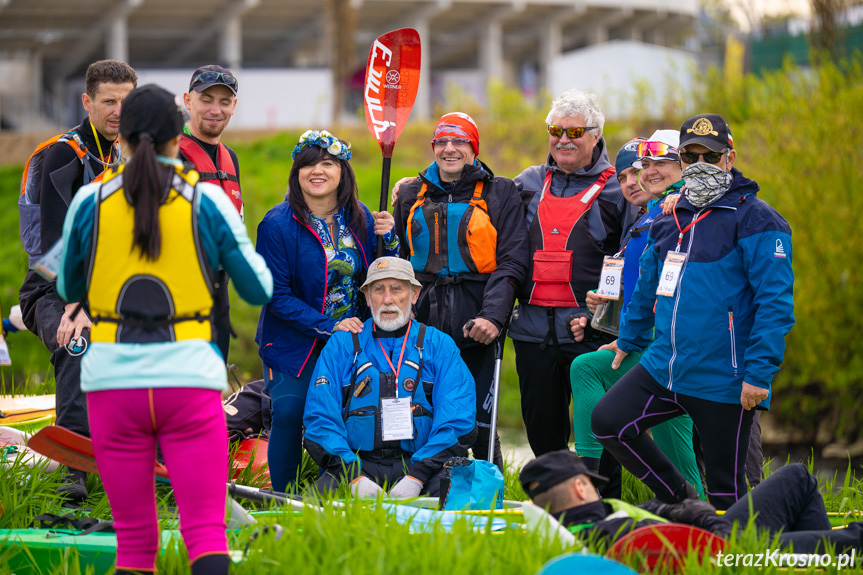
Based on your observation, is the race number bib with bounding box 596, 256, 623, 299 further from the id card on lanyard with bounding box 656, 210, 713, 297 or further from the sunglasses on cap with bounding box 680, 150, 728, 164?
the sunglasses on cap with bounding box 680, 150, 728, 164

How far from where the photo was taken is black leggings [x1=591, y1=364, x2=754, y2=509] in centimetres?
400

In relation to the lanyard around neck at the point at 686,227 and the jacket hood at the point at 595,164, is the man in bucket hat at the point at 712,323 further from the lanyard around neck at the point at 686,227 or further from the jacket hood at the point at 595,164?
the jacket hood at the point at 595,164

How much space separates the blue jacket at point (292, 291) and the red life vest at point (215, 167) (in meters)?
0.23

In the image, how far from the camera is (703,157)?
4113 millimetres

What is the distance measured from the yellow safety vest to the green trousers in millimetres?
2370

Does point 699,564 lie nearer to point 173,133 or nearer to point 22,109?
point 173,133

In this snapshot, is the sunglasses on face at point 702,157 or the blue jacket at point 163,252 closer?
the blue jacket at point 163,252

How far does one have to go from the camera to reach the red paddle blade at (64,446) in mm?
3486

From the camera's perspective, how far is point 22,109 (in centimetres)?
2814

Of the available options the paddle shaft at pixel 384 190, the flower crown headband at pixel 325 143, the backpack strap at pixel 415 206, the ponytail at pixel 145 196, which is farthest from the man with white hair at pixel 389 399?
the ponytail at pixel 145 196

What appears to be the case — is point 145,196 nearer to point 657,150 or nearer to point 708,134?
point 708,134

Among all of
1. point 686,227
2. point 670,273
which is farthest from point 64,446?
point 686,227

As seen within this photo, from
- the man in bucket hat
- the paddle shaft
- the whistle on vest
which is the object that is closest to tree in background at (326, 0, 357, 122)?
the paddle shaft

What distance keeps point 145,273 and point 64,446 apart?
1.10m
